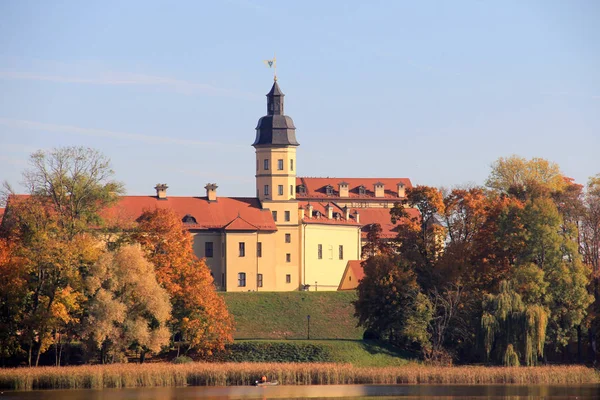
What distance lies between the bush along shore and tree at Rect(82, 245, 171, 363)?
1474mm

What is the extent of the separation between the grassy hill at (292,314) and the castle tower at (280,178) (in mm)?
8709

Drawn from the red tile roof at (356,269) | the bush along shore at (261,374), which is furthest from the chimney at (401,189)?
the bush along shore at (261,374)

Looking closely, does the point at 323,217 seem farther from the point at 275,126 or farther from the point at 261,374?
the point at 261,374

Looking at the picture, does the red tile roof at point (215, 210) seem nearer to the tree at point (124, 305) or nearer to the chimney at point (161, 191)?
the chimney at point (161, 191)

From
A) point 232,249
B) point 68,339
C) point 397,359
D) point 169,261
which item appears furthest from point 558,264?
point 232,249

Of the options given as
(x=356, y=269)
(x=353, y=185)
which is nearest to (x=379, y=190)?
(x=353, y=185)

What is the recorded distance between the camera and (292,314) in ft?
268

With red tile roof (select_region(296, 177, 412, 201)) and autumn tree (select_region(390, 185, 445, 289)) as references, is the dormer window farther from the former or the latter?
red tile roof (select_region(296, 177, 412, 201))

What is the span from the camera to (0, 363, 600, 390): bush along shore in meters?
57.3

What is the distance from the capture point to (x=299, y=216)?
96625 millimetres

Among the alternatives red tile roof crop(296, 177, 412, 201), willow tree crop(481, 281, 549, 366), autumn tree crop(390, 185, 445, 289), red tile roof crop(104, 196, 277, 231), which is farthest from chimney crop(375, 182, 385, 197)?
willow tree crop(481, 281, 549, 366)

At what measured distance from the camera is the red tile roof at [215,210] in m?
92.4

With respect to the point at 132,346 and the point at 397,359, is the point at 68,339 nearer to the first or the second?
the point at 132,346

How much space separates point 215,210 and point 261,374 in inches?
1415
